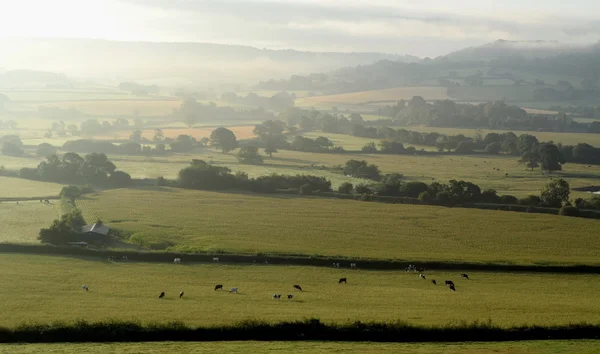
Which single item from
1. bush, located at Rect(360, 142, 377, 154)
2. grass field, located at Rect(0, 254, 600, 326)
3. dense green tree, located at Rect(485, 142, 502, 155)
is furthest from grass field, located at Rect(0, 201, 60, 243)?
dense green tree, located at Rect(485, 142, 502, 155)

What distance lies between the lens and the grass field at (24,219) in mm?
55031

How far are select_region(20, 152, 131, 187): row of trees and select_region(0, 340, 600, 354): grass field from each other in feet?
203

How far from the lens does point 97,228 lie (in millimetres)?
55844

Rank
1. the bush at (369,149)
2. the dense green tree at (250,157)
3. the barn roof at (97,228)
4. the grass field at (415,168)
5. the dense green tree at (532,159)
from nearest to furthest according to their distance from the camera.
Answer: the barn roof at (97,228), the grass field at (415,168), the dense green tree at (532,159), the dense green tree at (250,157), the bush at (369,149)

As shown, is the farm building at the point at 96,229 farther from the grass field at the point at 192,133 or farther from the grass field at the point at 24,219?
the grass field at the point at 192,133

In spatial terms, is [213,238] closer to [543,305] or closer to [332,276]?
[332,276]

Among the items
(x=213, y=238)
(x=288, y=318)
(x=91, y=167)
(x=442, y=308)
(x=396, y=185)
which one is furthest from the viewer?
(x=91, y=167)

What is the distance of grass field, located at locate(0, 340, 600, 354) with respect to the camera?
2827 centimetres

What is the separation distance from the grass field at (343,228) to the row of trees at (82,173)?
31.0 feet

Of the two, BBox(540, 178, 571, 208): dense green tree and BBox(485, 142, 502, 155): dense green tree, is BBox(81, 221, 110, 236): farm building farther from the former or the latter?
BBox(485, 142, 502, 155): dense green tree

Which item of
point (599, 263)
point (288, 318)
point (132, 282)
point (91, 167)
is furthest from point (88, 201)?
point (599, 263)

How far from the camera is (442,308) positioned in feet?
120

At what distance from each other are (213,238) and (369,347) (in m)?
29.0

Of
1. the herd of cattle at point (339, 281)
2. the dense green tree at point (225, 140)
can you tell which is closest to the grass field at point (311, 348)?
the herd of cattle at point (339, 281)
